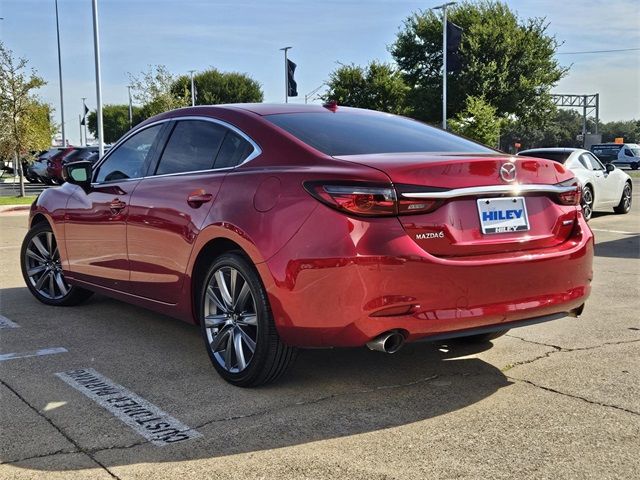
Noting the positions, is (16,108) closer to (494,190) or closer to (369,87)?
(494,190)

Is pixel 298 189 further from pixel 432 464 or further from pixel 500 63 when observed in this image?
pixel 500 63

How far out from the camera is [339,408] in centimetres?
373

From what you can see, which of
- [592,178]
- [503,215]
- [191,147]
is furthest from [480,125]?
[503,215]

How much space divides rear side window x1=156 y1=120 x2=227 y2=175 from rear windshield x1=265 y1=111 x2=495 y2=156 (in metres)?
0.41

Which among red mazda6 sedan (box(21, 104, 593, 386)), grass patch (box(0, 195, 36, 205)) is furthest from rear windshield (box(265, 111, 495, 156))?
grass patch (box(0, 195, 36, 205))

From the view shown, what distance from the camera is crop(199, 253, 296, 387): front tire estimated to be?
3.84 meters

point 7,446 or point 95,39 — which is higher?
point 95,39

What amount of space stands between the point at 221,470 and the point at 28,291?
4708 millimetres

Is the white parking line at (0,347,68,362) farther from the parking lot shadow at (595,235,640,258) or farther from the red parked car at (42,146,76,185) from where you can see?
the red parked car at (42,146,76,185)

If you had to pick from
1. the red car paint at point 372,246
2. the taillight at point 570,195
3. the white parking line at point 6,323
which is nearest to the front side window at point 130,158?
the red car paint at point 372,246

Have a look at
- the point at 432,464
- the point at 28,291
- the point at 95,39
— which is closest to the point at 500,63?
the point at 95,39

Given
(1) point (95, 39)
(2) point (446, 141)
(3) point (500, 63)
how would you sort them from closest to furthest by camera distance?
(2) point (446, 141)
(1) point (95, 39)
(3) point (500, 63)

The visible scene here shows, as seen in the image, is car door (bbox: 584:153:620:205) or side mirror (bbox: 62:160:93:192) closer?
side mirror (bbox: 62:160:93:192)

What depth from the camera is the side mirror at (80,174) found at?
5762 mm
